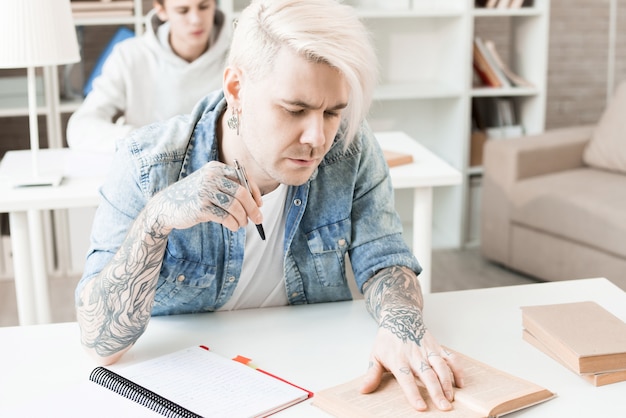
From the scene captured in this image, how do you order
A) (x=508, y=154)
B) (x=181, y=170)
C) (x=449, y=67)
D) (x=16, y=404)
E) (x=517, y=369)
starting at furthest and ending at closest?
(x=449, y=67)
(x=508, y=154)
(x=181, y=170)
(x=517, y=369)
(x=16, y=404)

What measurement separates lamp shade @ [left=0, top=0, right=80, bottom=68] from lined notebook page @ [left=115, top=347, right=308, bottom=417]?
43.6 inches

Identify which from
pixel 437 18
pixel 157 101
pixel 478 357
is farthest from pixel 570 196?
pixel 478 357

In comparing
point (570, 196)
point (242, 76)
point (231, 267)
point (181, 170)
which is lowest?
point (570, 196)

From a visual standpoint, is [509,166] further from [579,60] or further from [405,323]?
[405,323]

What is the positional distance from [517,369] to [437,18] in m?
3.03

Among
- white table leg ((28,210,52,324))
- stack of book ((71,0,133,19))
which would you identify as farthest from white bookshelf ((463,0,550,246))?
white table leg ((28,210,52,324))

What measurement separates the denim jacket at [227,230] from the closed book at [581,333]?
0.26 metres

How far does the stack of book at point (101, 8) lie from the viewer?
3.51 m

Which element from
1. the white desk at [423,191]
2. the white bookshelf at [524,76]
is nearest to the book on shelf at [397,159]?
the white desk at [423,191]

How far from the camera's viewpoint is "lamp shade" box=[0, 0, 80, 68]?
81.7 inches

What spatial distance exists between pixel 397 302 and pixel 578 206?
1981 mm

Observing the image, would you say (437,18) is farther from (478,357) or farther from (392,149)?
(478,357)

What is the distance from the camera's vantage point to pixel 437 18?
13.3 feet

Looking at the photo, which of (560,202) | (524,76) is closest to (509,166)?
(560,202)
